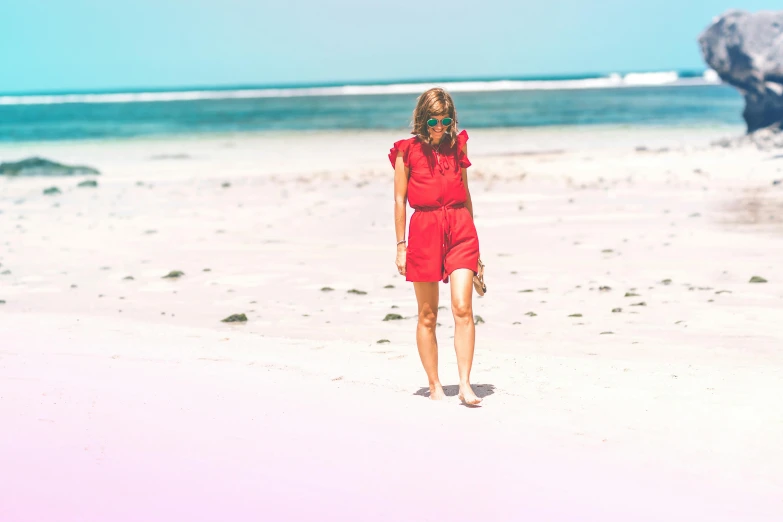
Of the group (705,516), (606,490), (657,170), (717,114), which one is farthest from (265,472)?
(717,114)

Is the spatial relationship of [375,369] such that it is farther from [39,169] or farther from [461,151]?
[39,169]

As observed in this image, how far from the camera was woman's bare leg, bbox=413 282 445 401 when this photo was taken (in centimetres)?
520

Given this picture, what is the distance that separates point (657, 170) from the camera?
18812mm

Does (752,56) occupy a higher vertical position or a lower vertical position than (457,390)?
higher

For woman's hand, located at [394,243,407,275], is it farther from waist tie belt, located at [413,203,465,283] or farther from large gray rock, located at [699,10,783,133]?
large gray rock, located at [699,10,783,133]

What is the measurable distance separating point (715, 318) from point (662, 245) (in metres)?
3.60

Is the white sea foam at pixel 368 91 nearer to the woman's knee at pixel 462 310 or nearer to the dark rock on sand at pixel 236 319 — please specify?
the dark rock on sand at pixel 236 319

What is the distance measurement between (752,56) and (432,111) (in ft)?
65.7

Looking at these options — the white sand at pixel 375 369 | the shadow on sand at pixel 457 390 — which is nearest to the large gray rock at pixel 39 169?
the white sand at pixel 375 369

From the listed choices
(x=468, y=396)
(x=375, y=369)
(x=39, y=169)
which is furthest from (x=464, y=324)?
(x=39, y=169)

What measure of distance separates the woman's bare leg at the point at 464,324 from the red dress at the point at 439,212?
6cm

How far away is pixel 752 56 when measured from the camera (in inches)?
899

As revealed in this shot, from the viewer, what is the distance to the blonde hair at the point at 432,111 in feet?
16.2

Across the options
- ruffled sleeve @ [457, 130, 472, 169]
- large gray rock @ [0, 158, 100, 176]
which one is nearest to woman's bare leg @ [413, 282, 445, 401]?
ruffled sleeve @ [457, 130, 472, 169]
